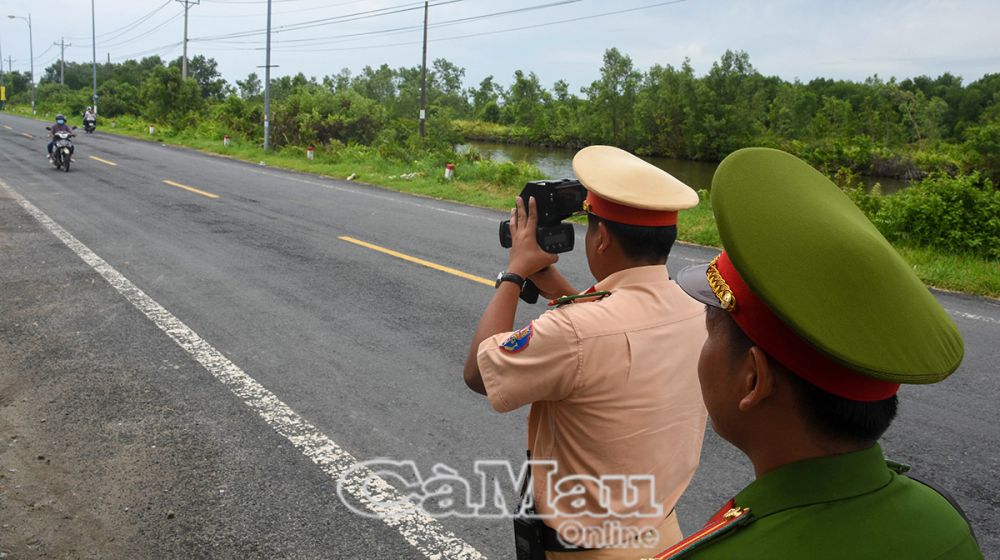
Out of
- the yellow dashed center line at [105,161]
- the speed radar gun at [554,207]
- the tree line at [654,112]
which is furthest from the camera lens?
the tree line at [654,112]

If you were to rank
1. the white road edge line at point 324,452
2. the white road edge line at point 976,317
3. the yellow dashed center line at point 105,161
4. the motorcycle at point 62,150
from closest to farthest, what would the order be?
the white road edge line at point 324,452, the white road edge line at point 976,317, the motorcycle at point 62,150, the yellow dashed center line at point 105,161

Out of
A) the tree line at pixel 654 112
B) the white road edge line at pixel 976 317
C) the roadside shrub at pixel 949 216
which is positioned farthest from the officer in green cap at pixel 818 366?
the tree line at pixel 654 112

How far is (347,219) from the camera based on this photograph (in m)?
12.0

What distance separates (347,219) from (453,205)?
3.40 metres

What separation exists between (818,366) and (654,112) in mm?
71748

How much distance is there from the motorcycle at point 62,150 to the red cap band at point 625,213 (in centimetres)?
1964

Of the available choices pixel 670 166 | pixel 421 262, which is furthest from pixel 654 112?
pixel 421 262

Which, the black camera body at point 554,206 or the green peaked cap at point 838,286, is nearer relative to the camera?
the green peaked cap at point 838,286

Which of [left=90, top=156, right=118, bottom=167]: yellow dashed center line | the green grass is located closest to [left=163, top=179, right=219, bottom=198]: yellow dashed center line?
the green grass

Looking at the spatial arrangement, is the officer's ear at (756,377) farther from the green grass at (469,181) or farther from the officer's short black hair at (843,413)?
the green grass at (469,181)

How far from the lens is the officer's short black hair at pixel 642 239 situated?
6.40 ft

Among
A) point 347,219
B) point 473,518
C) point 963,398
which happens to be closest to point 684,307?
point 473,518

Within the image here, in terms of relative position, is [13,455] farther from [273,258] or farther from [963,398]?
[963,398]

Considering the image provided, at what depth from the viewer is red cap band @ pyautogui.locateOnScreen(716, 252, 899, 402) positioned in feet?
3.26
